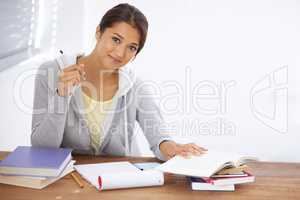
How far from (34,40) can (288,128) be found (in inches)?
57.9

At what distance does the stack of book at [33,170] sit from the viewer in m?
1.06

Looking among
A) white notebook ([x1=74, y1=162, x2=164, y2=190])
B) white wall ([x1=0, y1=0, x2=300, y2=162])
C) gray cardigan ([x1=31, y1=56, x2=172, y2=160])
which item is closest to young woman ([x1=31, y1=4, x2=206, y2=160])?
gray cardigan ([x1=31, y1=56, x2=172, y2=160])

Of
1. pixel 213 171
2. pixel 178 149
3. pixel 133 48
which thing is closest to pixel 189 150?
pixel 178 149

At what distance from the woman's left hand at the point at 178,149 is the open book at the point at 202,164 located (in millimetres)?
34

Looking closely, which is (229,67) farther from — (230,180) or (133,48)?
(230,180)

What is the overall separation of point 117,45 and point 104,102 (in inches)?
9.8

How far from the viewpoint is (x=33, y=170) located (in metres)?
1.07

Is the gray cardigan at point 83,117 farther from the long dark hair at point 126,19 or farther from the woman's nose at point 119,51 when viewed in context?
the long dark hair at point 126,19

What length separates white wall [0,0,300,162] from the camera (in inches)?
78.9

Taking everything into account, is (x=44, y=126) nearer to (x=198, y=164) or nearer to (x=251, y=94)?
(x=198, y=164)

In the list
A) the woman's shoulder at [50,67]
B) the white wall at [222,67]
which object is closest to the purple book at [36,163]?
the woman's shoulder at [50,67]

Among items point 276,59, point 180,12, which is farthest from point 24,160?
point 276,59

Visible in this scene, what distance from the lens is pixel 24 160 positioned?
3.70 feet
